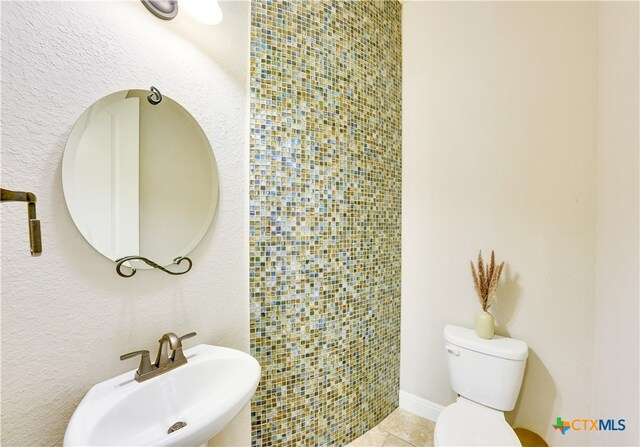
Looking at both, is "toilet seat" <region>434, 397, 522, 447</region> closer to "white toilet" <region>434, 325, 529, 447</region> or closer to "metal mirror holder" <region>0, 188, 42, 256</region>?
"white toilet" <region>434, 325, 529, 447</region>

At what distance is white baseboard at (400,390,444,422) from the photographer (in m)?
1.67

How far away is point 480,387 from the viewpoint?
4.37ft

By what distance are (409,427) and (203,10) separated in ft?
7.89

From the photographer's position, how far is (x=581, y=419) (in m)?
1.28

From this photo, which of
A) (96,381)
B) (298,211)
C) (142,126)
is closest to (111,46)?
(142,126)

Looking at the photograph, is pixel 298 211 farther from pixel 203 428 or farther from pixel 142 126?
pixel 203 428

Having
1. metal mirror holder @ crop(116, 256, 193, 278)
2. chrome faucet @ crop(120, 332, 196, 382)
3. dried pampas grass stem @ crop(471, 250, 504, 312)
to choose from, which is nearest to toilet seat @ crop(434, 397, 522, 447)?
dried pampas grass stem @ crop(471, 250, 504, 312)

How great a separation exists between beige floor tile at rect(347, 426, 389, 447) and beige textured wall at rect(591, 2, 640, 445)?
100 centimetres

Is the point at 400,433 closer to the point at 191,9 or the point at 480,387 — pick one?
the point at 480,387

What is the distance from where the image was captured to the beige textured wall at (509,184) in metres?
1.28

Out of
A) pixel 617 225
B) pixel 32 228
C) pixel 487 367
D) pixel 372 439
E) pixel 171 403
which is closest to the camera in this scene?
pixel 32 228

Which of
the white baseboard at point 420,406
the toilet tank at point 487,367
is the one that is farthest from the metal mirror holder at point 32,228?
the white baseboard at point 420,406

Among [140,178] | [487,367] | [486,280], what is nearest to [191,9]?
[140,178]

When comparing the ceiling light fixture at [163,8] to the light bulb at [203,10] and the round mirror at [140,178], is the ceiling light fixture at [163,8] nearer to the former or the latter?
the light bulb at [203,10]
